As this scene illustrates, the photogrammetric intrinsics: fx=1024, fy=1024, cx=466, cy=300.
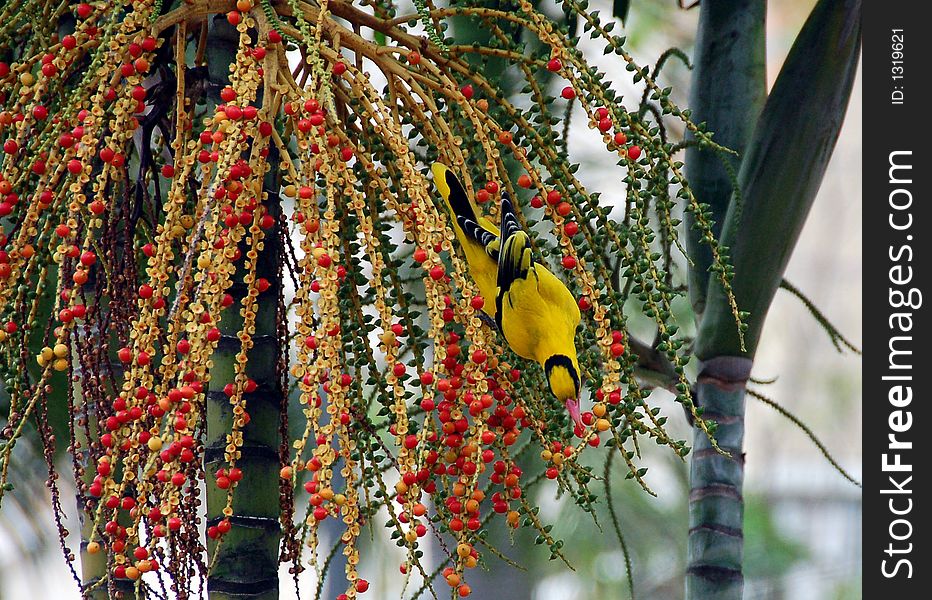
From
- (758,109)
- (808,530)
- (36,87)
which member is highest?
(808,530)

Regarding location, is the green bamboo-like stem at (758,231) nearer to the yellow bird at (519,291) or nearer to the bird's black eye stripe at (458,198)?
the yellow bird at (519,291)

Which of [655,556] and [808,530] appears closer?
[655,556]

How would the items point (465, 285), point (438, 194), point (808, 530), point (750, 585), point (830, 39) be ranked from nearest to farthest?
point (465, 285), point (438, 194), point (830, 39), point (750, 585), point (808, 530)

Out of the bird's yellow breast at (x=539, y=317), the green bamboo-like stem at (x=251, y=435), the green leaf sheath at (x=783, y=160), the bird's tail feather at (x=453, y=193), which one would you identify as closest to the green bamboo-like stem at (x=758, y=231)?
the green leaf sheath at (x=783, y=160)

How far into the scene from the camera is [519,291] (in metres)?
1.26

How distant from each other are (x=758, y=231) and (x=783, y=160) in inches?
3.9

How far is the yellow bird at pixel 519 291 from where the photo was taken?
1.15 meters

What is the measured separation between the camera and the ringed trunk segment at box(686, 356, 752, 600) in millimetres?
1359

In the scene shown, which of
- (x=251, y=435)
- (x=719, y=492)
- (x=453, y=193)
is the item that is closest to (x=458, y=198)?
(x=453, y=193)

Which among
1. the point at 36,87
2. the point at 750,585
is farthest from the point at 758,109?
the point at 750,585

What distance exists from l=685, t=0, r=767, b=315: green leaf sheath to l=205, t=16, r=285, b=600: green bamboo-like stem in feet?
2.04

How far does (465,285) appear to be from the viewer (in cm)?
99
